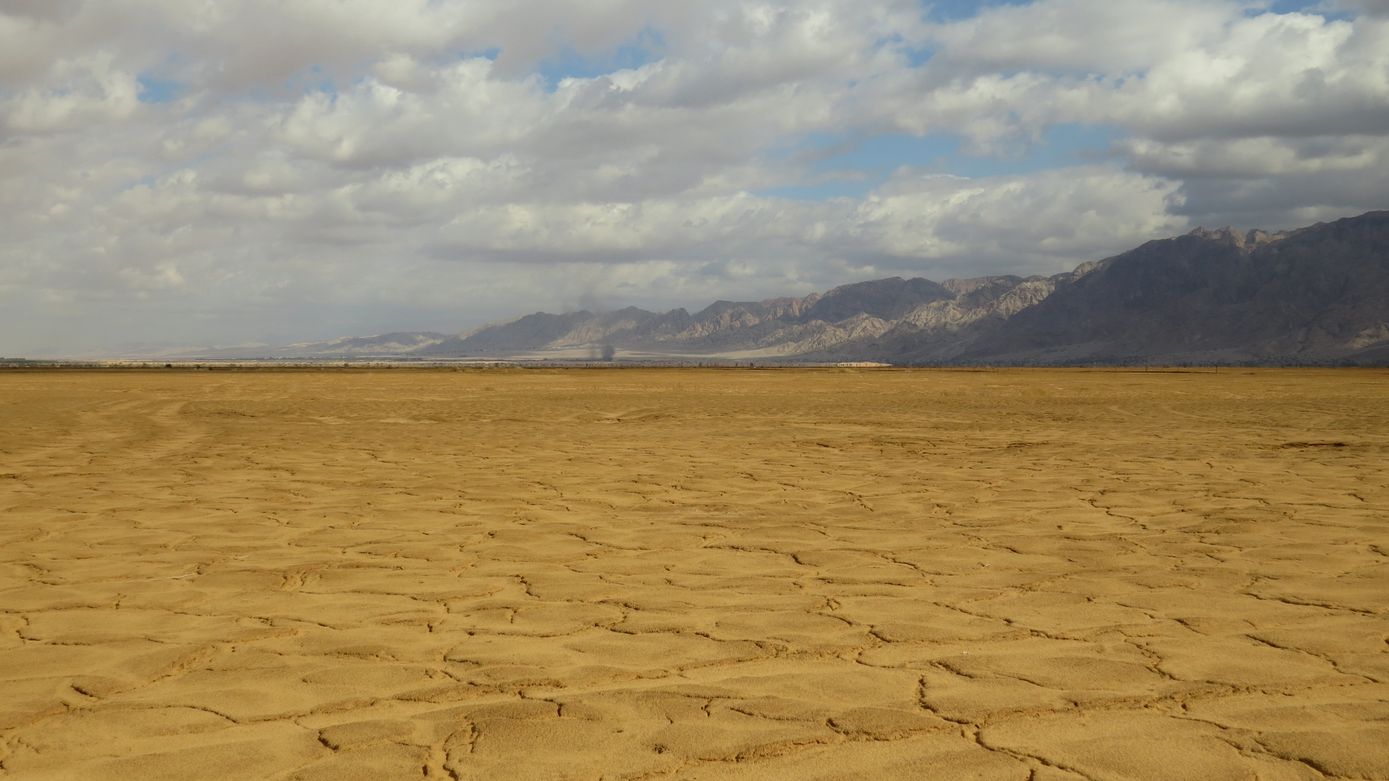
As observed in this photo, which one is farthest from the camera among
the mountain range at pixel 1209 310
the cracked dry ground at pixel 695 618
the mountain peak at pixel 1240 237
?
the mountain peak at pixel 1240 237

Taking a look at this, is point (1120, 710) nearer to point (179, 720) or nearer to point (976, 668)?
point (976, 668)

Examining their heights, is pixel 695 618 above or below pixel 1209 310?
below

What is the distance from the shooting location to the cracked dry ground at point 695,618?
10.9 feet

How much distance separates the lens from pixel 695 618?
488cm

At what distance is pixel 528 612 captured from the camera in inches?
197

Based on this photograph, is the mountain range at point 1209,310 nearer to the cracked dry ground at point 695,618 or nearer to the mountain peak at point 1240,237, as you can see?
the mountain peak at point 1240,237

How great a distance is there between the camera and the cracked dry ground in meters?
3.33

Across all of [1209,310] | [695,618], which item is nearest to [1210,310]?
[1209,310]

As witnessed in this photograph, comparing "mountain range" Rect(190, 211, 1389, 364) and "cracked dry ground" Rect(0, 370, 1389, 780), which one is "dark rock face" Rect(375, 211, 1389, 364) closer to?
"mountain range" Rect(190, 211, 1389, 364)

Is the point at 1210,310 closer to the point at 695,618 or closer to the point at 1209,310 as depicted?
the point at 1209,310

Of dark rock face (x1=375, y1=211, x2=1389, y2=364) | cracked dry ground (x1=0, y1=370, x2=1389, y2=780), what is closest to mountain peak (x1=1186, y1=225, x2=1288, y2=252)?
dark rock face (x1=375, y1=211, x2=1389, y2=364)

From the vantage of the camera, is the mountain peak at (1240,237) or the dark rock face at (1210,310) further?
the mountain peak at (1240,237)

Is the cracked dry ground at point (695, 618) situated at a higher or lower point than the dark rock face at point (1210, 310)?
lower

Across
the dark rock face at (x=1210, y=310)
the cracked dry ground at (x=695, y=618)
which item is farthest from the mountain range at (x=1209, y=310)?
the cracked dry ground at (x=695, y=618)
